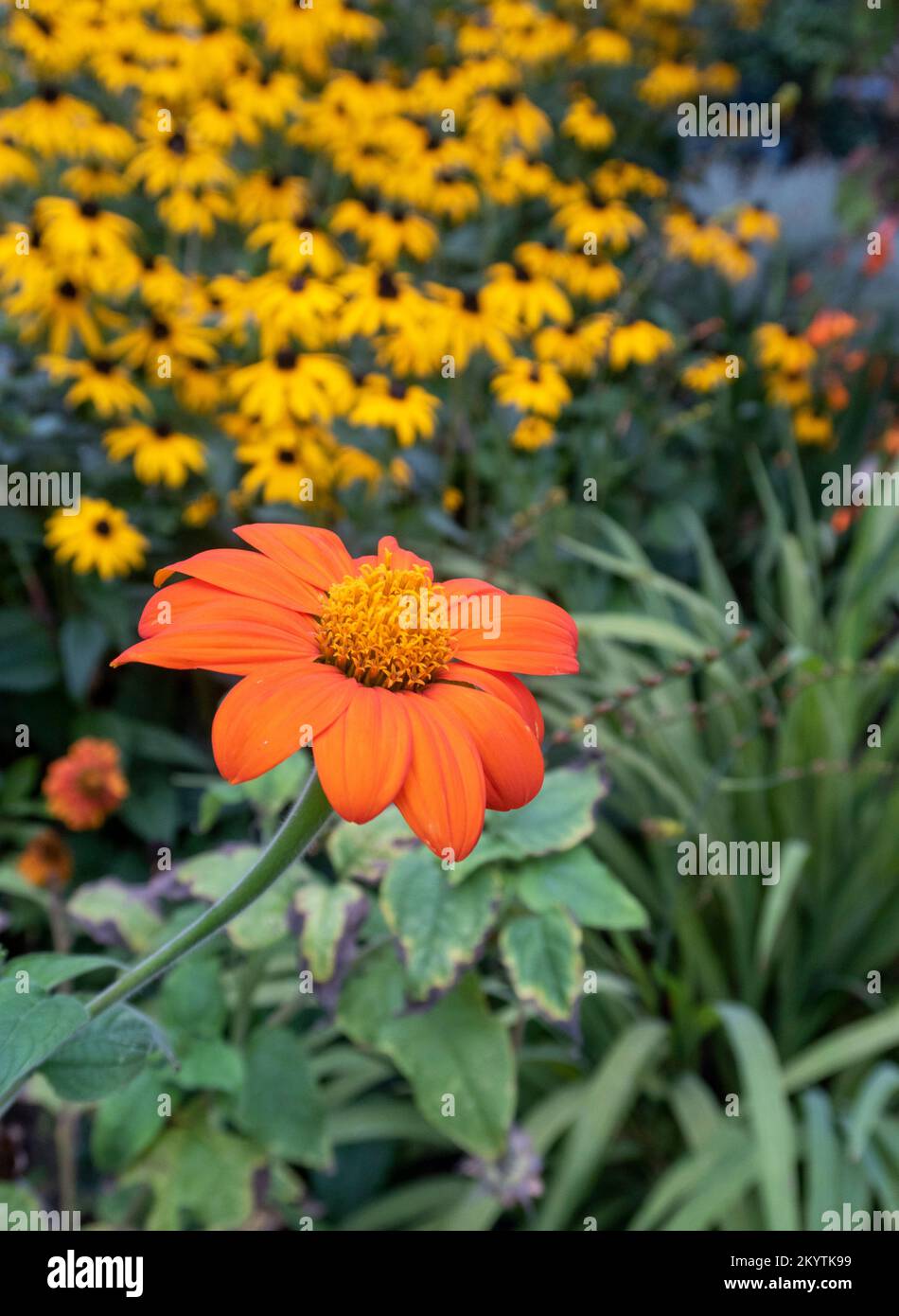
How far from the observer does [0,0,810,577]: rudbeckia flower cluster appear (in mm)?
1825

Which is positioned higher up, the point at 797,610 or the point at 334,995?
the point at 797,610

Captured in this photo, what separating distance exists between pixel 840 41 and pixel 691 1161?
5.00 meters

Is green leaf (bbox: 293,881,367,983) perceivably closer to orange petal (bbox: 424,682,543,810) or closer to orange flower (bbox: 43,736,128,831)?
orange petal (bbox: 424,682,543,810)

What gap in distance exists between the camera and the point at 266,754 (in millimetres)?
503

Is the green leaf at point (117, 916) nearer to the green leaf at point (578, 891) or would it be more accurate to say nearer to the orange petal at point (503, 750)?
the green leaf at point (578, 891)

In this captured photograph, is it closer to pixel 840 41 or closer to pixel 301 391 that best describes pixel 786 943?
pixel 301 391

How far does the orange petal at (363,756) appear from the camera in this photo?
1.62ft

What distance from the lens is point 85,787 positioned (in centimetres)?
136

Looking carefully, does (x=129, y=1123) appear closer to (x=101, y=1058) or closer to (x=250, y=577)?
(x=101, y=1058)

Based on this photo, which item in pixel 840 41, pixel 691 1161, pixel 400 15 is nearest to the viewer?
pixel 691 1161

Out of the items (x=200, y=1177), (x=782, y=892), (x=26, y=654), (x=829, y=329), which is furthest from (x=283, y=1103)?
(x=829, y=329)

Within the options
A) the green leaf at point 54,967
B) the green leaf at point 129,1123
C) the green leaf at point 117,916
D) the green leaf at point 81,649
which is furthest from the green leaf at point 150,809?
the green leaf at point 54,967

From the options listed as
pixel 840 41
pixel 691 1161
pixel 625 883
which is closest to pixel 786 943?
pixel 625 883
